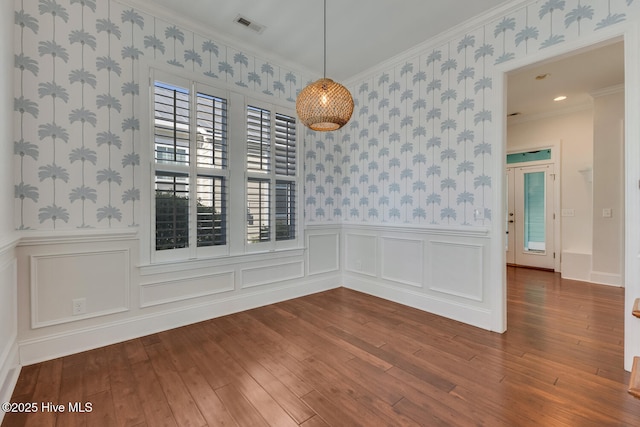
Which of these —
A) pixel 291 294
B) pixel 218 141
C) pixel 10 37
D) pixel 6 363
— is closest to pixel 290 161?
pixel 218 141

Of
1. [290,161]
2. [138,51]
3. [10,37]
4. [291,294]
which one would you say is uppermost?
[138,51]

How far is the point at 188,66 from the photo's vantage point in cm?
286

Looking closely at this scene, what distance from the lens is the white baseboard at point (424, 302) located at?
281 cm

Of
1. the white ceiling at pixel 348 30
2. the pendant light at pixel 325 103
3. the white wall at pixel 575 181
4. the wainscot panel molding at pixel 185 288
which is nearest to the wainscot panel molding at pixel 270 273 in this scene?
the wainscot panel molding at pixel 185 288

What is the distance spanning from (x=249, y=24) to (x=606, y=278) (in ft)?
19.5

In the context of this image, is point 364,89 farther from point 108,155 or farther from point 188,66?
point 108,155

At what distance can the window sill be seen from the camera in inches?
105

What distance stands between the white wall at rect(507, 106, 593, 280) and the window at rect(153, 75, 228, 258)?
548 cm

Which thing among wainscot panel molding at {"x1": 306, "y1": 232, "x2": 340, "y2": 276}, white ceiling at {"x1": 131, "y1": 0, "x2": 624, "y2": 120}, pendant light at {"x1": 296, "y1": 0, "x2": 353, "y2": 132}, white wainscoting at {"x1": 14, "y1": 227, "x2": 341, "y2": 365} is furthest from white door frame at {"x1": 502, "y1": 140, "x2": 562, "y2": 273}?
white wainscoting at {"x1": 14, "y1": 227, "x2": 341, "y2": 365}

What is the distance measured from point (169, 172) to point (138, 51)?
43.2 inches

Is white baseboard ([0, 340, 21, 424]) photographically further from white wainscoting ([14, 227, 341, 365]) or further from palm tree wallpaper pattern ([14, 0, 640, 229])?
palm tree wallpaper pattern ([14, 0, 640, 229])

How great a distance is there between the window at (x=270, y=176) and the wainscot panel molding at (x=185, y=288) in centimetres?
52

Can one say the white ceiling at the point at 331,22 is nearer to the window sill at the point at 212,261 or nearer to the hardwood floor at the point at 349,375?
the window sill at the point at 212,261

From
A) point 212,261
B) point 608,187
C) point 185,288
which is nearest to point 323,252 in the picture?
point 212,261
